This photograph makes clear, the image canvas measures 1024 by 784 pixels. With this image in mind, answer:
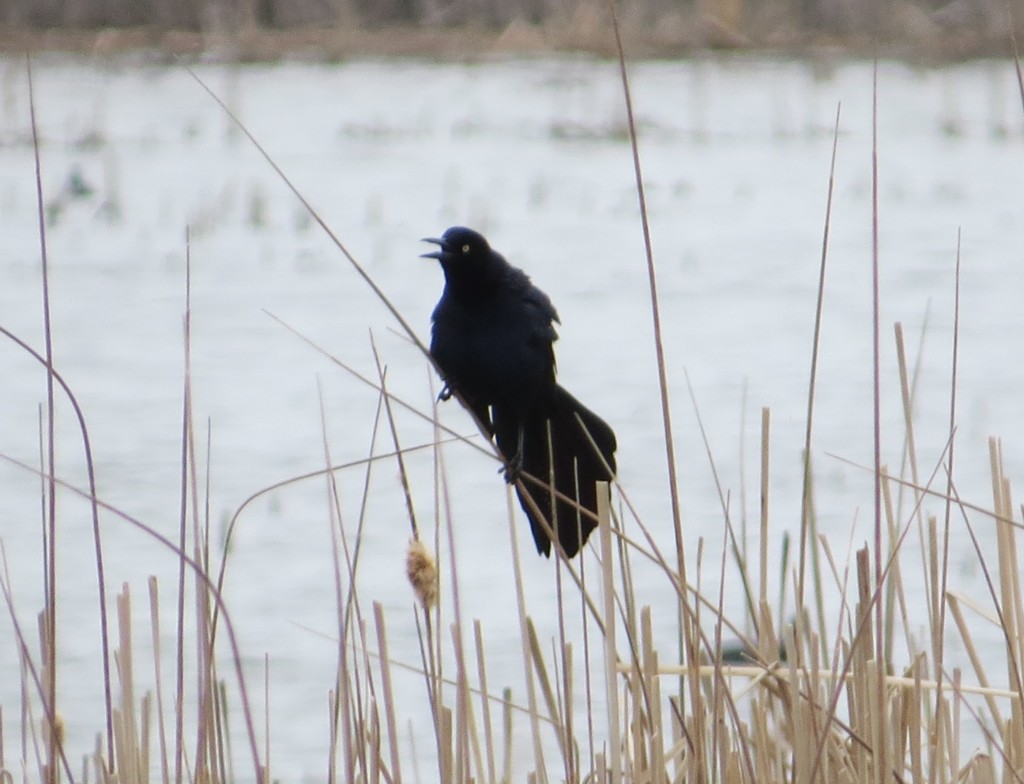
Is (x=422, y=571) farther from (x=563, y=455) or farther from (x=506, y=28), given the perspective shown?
(x=506, y=28)

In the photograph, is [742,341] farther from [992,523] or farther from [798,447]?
[992,523]

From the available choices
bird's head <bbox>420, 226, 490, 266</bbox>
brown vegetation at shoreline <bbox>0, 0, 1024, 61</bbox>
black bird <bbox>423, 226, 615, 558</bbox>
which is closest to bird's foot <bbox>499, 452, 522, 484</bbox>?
black bird <bbox>423, 226, 615, 558</bbox>

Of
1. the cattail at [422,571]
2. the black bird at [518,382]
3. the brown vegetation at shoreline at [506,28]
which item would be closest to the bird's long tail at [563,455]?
the black bird at [518,382]

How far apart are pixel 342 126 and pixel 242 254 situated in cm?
459

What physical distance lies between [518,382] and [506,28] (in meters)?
13.7

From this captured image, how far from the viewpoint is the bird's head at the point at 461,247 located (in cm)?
219

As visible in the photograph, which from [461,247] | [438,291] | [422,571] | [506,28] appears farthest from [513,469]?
[506,28]

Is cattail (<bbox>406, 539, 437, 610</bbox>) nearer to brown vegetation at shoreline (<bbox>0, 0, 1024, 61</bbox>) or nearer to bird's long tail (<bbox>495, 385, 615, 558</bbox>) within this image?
bird's long tail (<bbox>495, 385, 615, 558</bbox>)

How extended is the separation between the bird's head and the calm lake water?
355mm

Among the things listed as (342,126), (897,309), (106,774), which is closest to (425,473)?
(897,309)

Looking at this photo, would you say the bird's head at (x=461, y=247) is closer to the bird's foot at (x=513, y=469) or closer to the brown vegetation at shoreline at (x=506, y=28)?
the bird's foot at (x=513, y=469)

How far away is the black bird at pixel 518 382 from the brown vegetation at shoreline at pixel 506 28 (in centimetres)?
1205

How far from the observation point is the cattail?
5.88 ft

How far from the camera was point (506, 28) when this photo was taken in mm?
15336
